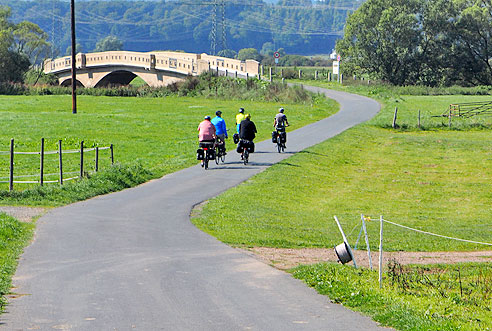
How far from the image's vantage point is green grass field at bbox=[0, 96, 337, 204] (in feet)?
109

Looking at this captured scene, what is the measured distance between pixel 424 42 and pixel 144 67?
34416 millimetres

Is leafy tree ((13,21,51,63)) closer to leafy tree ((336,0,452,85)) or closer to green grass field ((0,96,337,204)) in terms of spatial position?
green grass field ((0,96,337,204))

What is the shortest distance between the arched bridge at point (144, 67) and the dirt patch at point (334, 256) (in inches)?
2689

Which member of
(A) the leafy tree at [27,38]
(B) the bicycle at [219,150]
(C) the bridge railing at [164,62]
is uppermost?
(A) the leafy tree at [27,38]

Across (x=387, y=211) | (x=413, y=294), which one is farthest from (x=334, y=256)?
(x=387, y=211)

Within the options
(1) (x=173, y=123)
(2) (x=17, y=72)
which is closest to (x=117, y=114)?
(1) (x=173, y=123)

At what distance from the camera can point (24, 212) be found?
66.3 ft

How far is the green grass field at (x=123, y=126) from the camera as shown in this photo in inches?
1307

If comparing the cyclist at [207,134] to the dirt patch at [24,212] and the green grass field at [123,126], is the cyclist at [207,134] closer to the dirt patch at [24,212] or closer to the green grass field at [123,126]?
the green grass field at [123,126]

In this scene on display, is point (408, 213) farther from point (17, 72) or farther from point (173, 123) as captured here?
point (17, 72)

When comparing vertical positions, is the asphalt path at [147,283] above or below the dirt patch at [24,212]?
above

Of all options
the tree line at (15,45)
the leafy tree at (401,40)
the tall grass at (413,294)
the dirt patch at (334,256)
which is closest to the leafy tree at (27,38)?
the tree line at (15,45)

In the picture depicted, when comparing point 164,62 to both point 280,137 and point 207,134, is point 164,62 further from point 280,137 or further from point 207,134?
point 207,134

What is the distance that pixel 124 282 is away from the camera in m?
12.4
